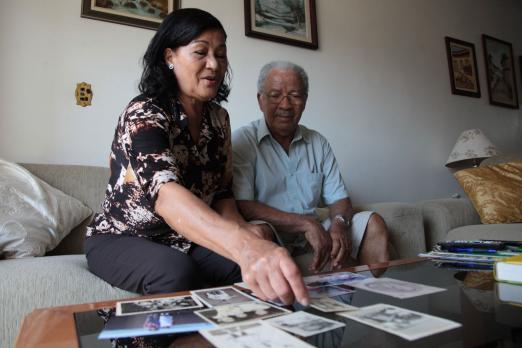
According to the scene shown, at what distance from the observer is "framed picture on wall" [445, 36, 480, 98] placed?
3.00 metres

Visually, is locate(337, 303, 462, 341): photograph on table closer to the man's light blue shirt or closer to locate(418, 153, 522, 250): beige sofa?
the man's light blue shirt

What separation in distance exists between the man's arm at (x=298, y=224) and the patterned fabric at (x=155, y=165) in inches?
6.1

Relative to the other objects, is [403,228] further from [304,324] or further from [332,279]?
[304,324]

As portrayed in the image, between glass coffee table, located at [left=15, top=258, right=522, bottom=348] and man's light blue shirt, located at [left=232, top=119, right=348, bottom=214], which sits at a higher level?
man's light blue shirt, located at [left=232, top=119, right=348, bottom=214]

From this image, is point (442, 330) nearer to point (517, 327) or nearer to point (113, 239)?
point (517, 327)

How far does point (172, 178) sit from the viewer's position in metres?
0.71

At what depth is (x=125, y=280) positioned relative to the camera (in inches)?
34.5

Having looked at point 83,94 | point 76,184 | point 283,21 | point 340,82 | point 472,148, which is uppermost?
point 283,21

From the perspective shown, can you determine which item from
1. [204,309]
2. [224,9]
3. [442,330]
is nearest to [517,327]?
[442,330]

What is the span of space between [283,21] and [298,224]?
4.60 ft

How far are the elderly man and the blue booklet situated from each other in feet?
2.55

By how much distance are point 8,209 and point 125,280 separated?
565 mm

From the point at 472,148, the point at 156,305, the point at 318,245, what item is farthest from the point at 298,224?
the point at 472,148

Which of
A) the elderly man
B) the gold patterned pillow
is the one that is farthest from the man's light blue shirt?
the gold patterned pillow
